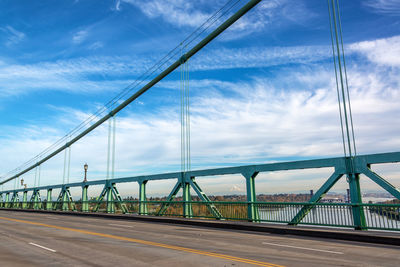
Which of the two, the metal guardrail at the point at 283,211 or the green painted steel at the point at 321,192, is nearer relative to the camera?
the metal guardrail at the point at 283,211

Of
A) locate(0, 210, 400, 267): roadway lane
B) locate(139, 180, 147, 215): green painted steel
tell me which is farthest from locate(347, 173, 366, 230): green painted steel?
locate(139, 180, 147, 215): green painted steel

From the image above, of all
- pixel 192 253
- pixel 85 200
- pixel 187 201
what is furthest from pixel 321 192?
pixel 85 200

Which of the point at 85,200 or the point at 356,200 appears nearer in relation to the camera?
the point at 356,200

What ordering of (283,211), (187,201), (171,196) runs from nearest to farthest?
(283,211) < (187,201) < (171,196)

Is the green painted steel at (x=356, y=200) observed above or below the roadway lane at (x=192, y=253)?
above

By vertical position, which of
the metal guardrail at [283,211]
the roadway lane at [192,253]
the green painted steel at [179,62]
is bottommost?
the roadway lane at [192,253]

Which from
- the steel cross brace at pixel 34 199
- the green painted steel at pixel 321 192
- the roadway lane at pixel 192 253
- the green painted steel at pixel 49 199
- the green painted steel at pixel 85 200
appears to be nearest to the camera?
the roadway lane at pixel 192 253

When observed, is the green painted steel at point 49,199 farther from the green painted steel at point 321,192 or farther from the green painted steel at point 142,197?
the green painted steel at point 321,192

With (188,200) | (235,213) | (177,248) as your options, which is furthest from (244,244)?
(188,200)

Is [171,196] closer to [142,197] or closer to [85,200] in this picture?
[142,197]

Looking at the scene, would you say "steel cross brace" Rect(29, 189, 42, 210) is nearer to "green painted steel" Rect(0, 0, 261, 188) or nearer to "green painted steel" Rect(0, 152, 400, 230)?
"green painted steel" Rect(0, 0, 261, 188)

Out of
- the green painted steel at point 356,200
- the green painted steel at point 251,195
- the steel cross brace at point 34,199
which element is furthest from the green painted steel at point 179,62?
the green painted steel at point 356,200

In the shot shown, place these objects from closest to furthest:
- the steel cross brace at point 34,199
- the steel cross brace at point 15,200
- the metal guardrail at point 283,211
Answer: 1. the metal guardrail at point 283,211
2. the steel cross brace at point 34,199
3. the steel cross brace at point 15,200

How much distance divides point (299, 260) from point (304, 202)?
21.8 feet
